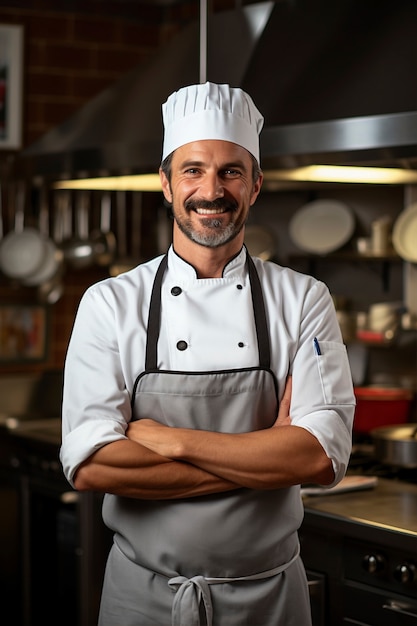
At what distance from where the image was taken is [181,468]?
5.67ft

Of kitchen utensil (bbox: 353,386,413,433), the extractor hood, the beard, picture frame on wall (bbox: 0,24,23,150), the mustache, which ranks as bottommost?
kitchen utensil (bbox: 353,386,413,433)

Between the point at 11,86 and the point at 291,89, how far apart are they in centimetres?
191

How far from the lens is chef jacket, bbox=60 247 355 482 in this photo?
1774mm

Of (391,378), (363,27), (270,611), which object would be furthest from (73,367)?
(391,378)

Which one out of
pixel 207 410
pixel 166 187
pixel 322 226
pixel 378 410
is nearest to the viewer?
pixel 207 410

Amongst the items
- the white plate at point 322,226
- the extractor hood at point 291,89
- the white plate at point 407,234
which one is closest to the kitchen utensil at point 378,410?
the white plate at point 407,234

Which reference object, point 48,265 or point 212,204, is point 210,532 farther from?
point 48,265

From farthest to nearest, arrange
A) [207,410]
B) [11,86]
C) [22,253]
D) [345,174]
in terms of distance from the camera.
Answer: [11,86], [22,253], [345,174], [207,410]

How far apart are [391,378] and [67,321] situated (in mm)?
1442

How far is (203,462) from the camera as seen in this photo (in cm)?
172

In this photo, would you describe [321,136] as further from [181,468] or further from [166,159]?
[181,468]

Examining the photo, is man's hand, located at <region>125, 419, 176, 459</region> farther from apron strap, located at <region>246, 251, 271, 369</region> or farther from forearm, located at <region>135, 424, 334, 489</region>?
apron strap, located at <region>246, 251, 271, 369</region>

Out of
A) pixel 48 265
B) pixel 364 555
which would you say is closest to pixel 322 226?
pixel 48 265

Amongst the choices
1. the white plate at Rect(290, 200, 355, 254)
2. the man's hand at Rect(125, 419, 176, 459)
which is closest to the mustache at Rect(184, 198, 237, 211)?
the man's hand at Rect(125, 419, 176, 459)
